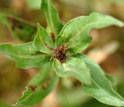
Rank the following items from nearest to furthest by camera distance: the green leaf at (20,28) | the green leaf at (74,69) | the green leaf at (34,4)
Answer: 1. the green leaf at (74,69)
2. the green leaf at (20,28)
3. the green leaf at (34,4)

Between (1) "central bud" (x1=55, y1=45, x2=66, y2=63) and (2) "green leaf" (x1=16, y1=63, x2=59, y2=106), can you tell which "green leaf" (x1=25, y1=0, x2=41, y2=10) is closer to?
(2) "green leaf" (x1=16, y1=63, x2=59, y2=106)

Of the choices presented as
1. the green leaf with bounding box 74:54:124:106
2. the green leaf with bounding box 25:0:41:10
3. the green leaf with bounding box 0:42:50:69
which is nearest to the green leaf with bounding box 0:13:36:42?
the green leaf with bounding box 25:0:41:10

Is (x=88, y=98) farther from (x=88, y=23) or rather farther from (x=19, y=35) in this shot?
(x=88, y=23)

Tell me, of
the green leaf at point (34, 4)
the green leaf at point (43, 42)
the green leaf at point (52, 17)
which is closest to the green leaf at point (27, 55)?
the green leaf at point (43, 42)

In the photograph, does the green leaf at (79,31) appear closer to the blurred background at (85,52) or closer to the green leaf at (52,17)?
the green leaf at (52,17)

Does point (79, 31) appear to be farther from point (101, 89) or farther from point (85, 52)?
point (85, 52)

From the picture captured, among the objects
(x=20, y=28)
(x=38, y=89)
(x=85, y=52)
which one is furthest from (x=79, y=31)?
(x=85, y=52)
